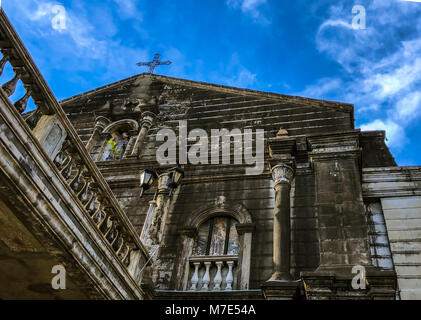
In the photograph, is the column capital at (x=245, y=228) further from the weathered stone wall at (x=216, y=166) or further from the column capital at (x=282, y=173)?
the column capital at (x=282, y=173)

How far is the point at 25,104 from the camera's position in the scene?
4664 mm

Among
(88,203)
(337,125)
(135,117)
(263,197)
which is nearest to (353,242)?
(263,197)

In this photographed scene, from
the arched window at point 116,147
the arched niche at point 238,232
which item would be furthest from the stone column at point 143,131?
the arched niche at point 238,232

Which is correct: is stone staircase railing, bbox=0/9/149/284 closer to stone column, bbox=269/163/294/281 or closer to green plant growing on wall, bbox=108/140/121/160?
stone column, bbox=269/163/294/281

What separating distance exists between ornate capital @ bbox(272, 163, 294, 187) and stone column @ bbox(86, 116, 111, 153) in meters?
6.88

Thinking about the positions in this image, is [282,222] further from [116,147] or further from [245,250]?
[116,147]

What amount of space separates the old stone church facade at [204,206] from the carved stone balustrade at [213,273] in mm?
32

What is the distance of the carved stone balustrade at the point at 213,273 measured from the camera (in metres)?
8.14

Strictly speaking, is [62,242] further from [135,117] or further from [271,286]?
[135,117]

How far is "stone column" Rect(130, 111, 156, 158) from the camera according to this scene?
40.6 feet

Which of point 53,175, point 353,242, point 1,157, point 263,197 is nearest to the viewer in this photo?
point 1,157

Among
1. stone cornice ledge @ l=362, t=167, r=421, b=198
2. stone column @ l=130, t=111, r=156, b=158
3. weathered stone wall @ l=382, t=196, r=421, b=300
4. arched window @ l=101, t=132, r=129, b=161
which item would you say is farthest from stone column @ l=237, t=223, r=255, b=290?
arched window @ l=101, t=132, r=129, b=161

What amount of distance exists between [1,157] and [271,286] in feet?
17.1

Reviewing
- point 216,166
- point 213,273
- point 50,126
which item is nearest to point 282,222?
point 213,273
